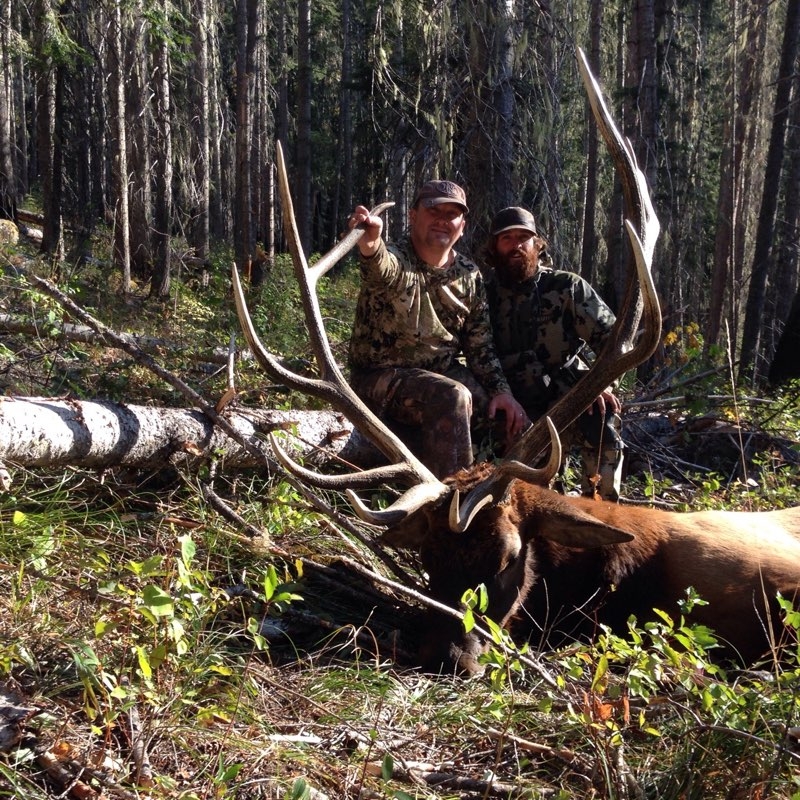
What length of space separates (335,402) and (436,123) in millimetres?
5054

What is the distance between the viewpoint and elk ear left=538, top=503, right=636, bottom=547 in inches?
151

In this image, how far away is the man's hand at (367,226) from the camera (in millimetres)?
5172

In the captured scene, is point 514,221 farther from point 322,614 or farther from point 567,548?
point 322,614

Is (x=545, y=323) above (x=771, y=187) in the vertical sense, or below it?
below

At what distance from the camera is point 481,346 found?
6020 millimetres

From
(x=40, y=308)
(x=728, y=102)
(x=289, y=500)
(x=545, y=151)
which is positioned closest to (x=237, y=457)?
(x=289, y=500)

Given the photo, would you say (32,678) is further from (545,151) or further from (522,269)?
(545,151)

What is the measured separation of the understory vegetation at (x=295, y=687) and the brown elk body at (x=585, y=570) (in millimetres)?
150

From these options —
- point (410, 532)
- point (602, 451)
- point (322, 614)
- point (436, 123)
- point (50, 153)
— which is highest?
point (436, 123)

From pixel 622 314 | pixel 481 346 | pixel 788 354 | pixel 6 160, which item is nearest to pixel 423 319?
pixel 481 346

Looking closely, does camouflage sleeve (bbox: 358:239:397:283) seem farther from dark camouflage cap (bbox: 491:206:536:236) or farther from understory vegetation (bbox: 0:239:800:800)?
understory vegetation (bbox: 0:239:800:800)

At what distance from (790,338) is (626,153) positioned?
8.58 meters

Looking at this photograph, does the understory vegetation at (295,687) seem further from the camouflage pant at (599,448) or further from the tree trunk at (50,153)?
the tree trunk at (50,153)

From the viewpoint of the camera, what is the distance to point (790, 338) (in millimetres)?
11984
